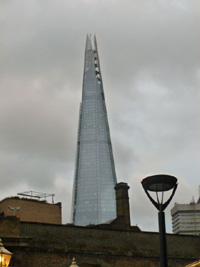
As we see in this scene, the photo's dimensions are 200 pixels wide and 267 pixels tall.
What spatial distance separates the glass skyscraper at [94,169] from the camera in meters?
169

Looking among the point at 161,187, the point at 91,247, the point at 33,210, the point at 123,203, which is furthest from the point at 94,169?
the point at 161,187

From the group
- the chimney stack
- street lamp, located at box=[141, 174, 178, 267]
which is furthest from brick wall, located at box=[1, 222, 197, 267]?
street lamp, located at box=[141, 174, 178, 267]

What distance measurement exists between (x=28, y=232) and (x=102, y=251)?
4.40 meters

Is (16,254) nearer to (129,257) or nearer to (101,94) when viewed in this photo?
(129,257)

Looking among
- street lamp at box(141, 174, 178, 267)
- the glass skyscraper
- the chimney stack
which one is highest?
the glass skyscraper

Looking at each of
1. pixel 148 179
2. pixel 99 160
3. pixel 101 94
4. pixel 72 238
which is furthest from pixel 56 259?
pixel 101 94

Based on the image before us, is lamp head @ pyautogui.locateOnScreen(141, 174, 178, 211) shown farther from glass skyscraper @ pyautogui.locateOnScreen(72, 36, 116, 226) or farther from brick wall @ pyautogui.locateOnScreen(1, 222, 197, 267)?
glass skyscraper @ pyautogui.locateOnScreen(72, 36, 116, 226)

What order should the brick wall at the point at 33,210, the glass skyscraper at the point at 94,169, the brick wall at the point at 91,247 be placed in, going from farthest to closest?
1. the glass skyscraper at the point at 94,169
2. the brick wall at the point at 33,210
3. the brick wall at the point at 91,247

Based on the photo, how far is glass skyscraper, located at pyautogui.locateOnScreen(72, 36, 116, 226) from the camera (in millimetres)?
168875

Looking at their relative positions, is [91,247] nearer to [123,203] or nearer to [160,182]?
[123,203]

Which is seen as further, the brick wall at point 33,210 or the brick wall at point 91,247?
the brick wall at point 33,210

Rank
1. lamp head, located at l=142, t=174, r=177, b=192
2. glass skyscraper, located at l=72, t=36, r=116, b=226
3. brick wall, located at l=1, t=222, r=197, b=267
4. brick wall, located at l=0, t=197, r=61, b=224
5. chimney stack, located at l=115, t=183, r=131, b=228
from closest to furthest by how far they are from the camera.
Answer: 1. lamp head, located at l=142, t=174, r=177, b=192
2. brick wall, located at l=1, t=222, r=197, b=267
3. chimney stack, located at l=115, t=183, r=131, b=228
4. brick wall, located at l=0, t=197, r=61, b=224
5. glass skyscraper, located at l=72, t=36, r=116, b=226

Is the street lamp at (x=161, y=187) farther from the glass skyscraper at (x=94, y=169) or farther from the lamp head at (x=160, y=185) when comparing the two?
the glass skyscraper at (x=94, y=169)

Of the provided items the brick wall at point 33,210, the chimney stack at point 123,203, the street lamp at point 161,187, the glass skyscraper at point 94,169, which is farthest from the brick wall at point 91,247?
the glass skyscraper at point 94,169
